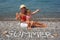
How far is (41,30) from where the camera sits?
659 cm

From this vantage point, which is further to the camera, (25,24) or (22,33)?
(25,24)

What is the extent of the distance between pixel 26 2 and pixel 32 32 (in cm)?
812

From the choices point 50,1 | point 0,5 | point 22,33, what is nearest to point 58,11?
point 50,1

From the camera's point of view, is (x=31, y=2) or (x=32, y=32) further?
(x=31, y=2)

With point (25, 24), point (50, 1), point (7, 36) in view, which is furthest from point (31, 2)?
point (7, 36)

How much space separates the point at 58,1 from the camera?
555 inches

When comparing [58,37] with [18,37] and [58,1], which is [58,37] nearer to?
[18,37]

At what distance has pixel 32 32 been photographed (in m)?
6.33

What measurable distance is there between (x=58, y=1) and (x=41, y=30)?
25.6 feet

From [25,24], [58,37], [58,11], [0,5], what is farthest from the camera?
[0,5]

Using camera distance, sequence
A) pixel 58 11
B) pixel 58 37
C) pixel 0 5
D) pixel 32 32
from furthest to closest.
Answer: pixel 0 5 < pixel 58 11 < pixel 32 32 < pixel 58 37

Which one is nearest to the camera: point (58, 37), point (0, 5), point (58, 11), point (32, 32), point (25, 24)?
point (58, 37)

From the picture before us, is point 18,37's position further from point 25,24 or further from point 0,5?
point 0,5

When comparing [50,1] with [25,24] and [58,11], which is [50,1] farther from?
[25,24]
